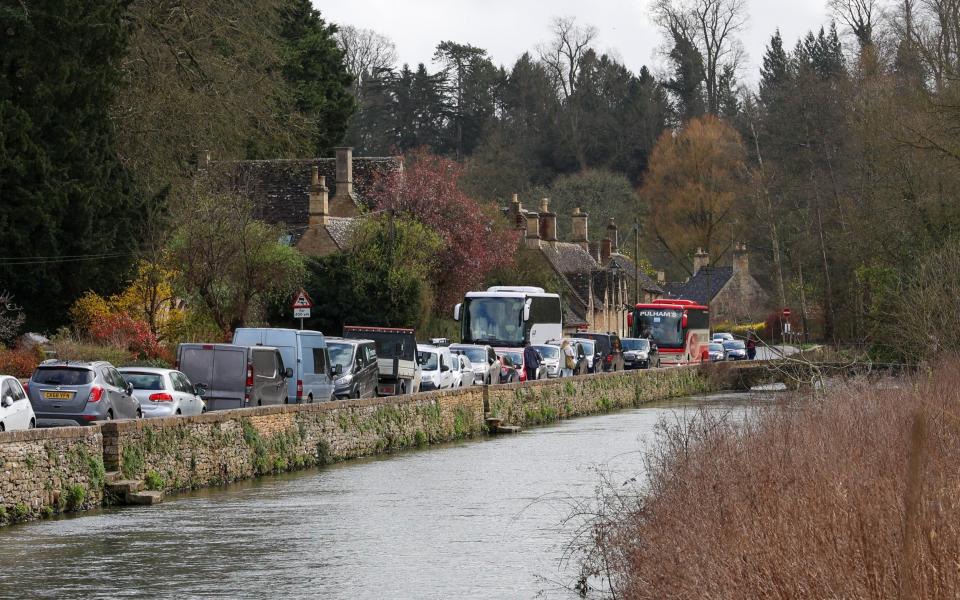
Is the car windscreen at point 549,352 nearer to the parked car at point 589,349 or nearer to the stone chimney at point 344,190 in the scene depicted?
the parked car at point 589,349

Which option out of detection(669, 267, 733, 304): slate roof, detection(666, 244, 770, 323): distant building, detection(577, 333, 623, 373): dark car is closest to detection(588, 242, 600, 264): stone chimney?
detection(669, 267, 733, 304): slate roof

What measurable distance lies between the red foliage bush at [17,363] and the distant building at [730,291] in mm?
78896

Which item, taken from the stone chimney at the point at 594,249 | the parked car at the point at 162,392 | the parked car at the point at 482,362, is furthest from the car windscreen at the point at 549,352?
the stone chimney at the point at 594,249

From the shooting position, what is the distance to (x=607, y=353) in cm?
6700

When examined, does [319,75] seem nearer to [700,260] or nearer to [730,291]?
[700,260]

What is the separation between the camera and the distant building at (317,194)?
65125 millimetres

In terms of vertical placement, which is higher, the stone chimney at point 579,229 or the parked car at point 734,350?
the stone chimney at point 579,229

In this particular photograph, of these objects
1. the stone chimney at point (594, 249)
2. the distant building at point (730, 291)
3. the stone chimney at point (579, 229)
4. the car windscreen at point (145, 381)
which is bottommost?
the car windscreen at point (145, 381)

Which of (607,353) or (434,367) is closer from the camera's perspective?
(434,367)

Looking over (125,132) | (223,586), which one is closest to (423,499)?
(223,586)

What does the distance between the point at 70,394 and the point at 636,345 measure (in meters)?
46.6

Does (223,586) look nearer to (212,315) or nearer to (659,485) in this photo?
(659,485)

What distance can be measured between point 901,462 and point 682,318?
62.8 m

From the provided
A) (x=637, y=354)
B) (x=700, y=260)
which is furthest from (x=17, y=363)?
(x=700, y=260)
